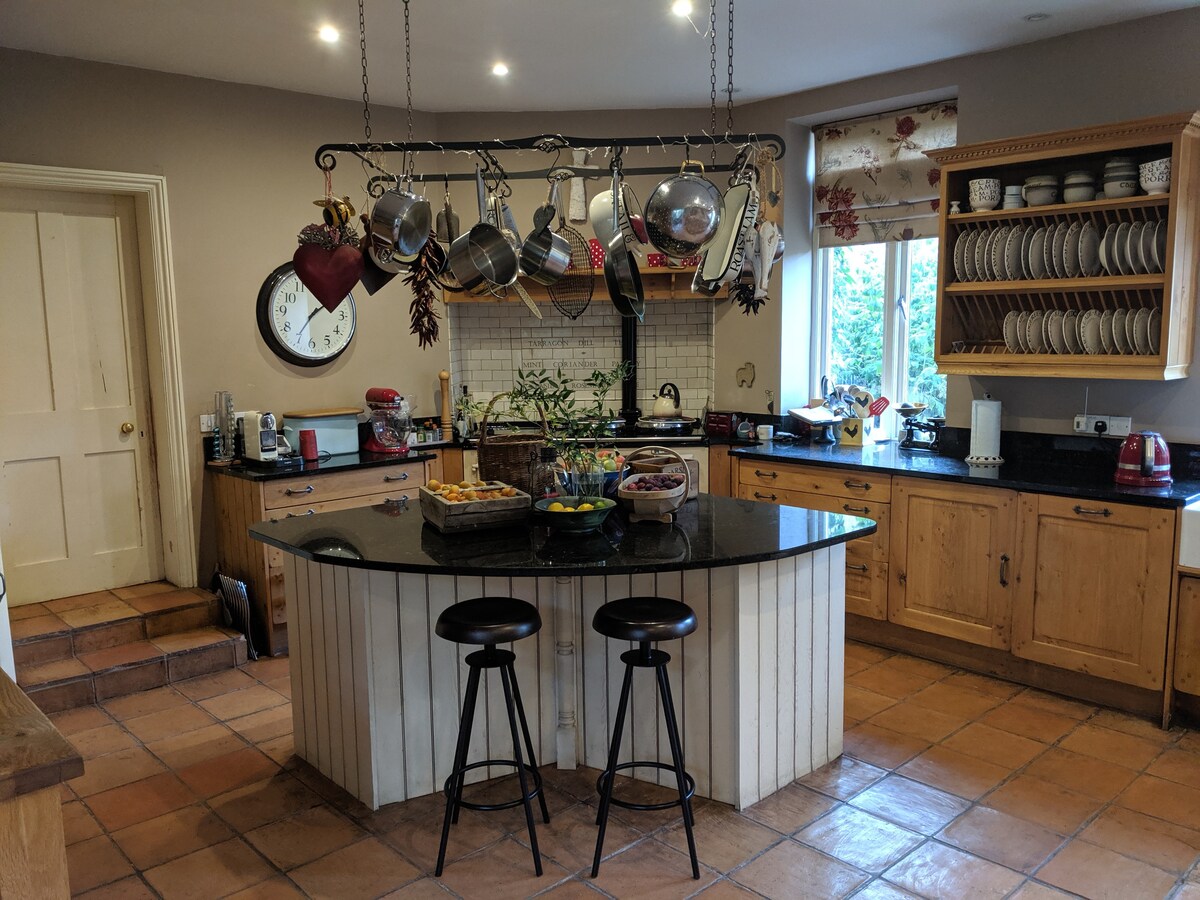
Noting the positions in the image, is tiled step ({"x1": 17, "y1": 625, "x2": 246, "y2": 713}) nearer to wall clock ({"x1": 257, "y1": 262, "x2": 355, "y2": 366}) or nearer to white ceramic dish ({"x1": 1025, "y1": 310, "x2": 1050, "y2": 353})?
wall clock ({"x1": 257, "y1": 262, "x2": 355, "y2": 366})

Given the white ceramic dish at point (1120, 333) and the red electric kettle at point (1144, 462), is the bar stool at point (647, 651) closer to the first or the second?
the red electric kettle at point (1144, 462)

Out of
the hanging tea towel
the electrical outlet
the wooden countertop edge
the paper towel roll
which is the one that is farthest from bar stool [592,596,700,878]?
the electrical outlet

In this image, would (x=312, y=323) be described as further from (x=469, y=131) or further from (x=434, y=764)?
(x=434, y=764)

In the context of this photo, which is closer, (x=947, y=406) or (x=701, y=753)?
(x=701, y=753)

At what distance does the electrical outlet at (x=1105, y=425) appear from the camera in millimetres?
4023

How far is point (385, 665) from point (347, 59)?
2.86m

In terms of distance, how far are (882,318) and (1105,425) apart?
141cm

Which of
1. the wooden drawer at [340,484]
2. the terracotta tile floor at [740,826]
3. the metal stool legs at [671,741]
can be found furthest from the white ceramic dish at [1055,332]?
the wooden drawer at [340,484]

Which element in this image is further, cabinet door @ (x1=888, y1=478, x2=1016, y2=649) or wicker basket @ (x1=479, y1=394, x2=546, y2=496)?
cabinet door @ (x1=888, y1=478, x2=1016, y2=649)

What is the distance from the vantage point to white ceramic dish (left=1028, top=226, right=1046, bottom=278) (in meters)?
4.01

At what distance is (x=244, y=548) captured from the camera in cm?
449

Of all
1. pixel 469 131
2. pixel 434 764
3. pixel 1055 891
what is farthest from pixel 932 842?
pixel 469 131

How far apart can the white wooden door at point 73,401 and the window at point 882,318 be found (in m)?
3.76

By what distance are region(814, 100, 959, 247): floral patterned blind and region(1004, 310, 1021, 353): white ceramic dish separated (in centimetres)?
81
